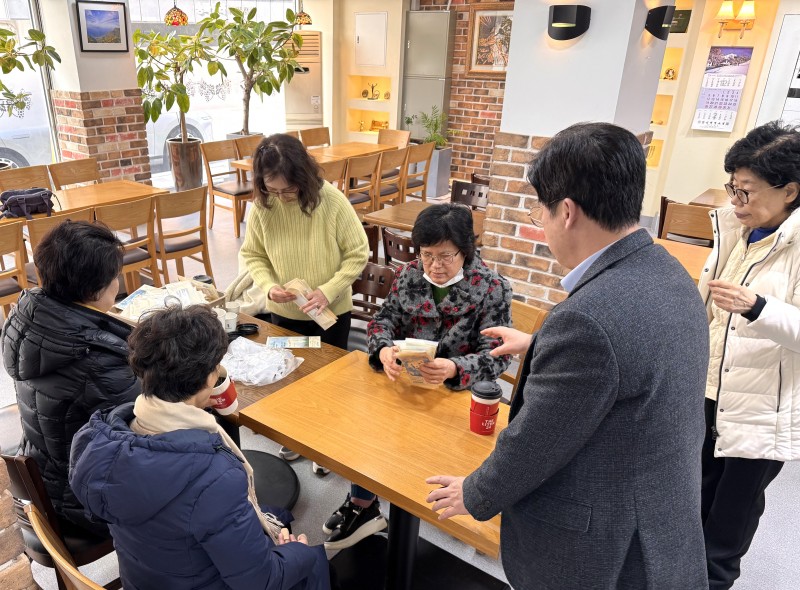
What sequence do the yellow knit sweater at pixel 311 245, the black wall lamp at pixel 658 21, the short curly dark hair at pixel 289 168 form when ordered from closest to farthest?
the short curly dark hair at pixel 289 168, the yellow knit sweater at pixel 311 245, the black wall lamp at pixel 658 21

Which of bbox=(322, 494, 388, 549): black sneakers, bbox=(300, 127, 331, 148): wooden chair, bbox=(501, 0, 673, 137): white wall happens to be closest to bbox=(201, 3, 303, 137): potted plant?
bbox=(300, 127, 331, 148): wooden chair

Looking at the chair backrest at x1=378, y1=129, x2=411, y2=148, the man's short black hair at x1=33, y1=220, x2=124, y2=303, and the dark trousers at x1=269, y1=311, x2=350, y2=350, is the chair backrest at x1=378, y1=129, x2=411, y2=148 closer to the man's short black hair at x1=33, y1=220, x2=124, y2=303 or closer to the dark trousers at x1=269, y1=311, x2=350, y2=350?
the dark trousers at x1=269, y1=311, x2=350, y2=350

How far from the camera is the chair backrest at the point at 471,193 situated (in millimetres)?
5035

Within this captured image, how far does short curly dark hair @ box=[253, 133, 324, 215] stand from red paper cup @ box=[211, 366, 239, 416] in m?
0.95

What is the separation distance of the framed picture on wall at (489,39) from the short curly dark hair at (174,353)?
24.4 feet

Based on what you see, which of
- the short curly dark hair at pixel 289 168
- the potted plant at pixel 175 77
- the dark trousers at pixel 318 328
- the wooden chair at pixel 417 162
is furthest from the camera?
the wooden chair at pixel 417 162

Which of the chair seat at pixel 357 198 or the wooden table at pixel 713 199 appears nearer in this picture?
the wooden table at pixel 713 199

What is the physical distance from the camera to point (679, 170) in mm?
6965

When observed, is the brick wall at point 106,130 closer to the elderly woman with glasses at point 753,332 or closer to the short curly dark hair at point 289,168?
the short curly dark hair at point 289,168

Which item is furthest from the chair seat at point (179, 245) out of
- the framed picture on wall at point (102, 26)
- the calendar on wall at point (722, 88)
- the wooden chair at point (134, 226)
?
the calendar on wall at point (722, 88)

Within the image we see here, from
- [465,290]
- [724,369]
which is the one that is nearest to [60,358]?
[465,290]

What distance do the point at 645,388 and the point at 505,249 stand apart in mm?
2583

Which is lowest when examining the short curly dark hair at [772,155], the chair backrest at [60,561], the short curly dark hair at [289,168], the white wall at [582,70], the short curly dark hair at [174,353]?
the chair backrest at [60,561]

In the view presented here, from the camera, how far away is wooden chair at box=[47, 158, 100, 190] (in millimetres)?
5148
